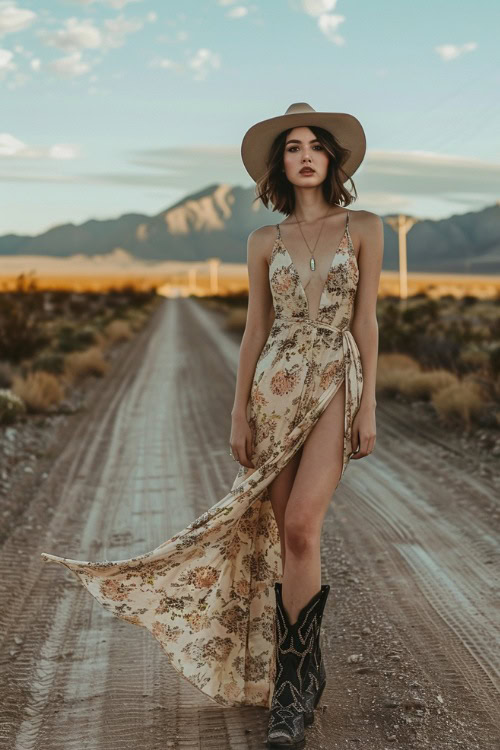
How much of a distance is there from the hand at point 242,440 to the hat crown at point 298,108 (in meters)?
1.23

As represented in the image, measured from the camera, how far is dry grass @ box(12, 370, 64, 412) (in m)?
12.7

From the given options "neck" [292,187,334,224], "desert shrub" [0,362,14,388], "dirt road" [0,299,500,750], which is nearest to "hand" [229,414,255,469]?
"neck" [292,187,334,224]

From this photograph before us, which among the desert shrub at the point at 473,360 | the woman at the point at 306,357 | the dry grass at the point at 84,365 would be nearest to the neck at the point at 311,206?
the woman at the point at 306,357

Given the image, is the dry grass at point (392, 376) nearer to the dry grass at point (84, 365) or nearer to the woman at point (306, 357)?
the dry grass at point (84, 365)

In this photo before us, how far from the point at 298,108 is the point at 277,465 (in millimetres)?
1428

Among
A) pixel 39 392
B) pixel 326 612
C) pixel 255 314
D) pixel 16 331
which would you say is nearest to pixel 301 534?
pixel 255 314

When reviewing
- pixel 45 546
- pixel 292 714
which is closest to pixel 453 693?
pixel 292 714

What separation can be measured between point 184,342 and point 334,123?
2237 cm

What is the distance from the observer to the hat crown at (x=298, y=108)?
3633 millimetres

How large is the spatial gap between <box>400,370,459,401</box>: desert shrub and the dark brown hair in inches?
346

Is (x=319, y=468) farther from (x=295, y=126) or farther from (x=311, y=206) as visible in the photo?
(x=295, y=126)

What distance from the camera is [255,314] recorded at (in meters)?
3.75

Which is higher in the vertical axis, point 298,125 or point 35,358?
point 298,125

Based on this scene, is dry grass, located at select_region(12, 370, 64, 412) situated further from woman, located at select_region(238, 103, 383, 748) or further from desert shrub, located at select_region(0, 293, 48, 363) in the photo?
woman, located at select_region(238, 103, 383, 748)
